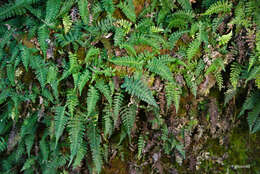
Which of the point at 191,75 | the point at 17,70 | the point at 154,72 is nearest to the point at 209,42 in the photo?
the point at 191,75

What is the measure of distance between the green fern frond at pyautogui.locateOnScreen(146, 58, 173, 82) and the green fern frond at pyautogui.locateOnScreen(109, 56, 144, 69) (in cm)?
14

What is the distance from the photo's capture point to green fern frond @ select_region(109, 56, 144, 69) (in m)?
3.29

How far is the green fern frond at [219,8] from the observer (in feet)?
11.3

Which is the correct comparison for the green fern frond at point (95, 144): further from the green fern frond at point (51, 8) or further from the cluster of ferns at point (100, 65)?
the green fern frond at point (51, 8)

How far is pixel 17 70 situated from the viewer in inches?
137

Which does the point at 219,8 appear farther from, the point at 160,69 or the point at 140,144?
the point at 140,144

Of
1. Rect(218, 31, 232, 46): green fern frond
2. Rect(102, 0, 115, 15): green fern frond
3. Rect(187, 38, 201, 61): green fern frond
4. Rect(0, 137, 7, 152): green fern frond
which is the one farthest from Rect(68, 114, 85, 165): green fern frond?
Rect(218, 31, 232, 46): green fern frond

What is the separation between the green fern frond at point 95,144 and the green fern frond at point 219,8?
7.44 feet

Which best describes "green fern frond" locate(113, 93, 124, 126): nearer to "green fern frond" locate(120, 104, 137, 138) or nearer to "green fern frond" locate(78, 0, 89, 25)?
"green fern frond" locate(120, 104, 137, 138)

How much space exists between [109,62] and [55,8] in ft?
3.29

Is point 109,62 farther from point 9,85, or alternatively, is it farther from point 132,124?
point 9,85

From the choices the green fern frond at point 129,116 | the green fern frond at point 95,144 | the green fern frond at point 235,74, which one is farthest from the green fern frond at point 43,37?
the green fern frond at point 235,74

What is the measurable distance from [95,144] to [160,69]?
139 centimetres

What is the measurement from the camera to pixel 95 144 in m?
3.48
